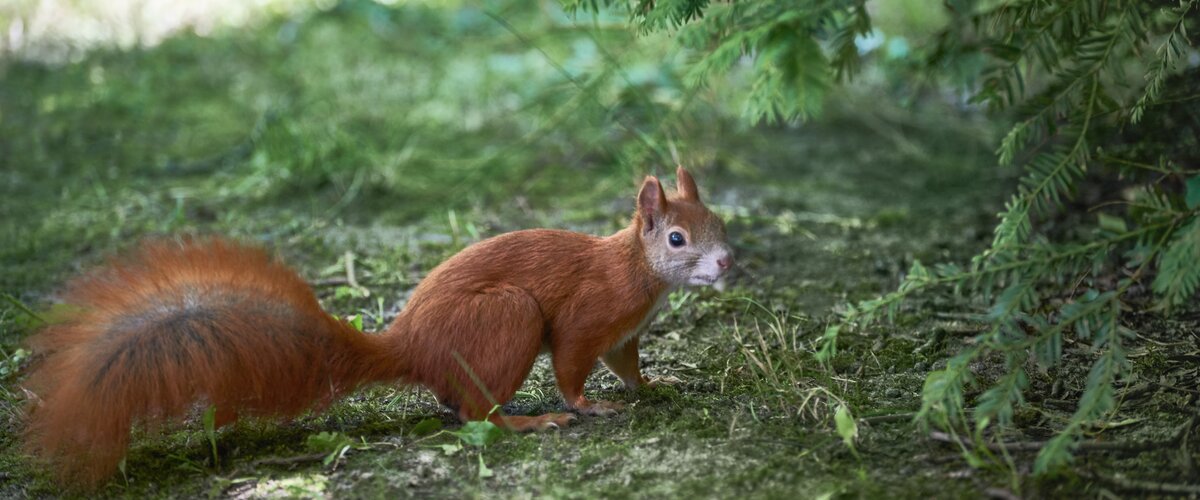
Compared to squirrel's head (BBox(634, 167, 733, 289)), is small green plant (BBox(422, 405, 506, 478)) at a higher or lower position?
lower

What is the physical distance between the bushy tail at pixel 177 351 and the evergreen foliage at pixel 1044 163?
1.05m

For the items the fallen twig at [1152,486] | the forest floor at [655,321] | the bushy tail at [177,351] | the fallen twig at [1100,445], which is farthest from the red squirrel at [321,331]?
the fallen twig at [1152,486]

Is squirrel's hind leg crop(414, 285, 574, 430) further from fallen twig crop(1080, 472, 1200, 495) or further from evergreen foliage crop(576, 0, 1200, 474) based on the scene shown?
fallen twig crop(1080, 472, 1200, 495)

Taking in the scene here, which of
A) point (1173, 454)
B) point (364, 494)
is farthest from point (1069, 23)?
point (364, 494)

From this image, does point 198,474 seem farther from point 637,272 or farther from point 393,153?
point 393,153

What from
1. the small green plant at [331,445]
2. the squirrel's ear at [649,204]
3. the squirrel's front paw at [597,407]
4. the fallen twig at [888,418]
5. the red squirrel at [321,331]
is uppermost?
the squirrel's ear at [649,204]

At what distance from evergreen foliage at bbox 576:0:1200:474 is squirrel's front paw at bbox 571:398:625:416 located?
54cm

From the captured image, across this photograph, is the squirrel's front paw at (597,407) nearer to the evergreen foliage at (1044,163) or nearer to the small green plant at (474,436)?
the small green plant at (474,436)

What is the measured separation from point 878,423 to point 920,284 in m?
0.37

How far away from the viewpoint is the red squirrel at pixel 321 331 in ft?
7.63

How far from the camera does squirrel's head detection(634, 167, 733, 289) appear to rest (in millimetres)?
2830

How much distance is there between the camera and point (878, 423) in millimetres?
2604

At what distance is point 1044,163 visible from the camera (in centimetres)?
280

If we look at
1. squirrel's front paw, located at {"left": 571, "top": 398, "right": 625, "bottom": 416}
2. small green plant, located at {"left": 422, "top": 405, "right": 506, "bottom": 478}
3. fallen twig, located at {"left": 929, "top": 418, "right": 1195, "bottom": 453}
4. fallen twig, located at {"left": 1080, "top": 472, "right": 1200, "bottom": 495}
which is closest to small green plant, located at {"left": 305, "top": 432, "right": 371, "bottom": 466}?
small green plant, located at {"left": 422, "top": 405, "right": 506, "bottom": 478}
